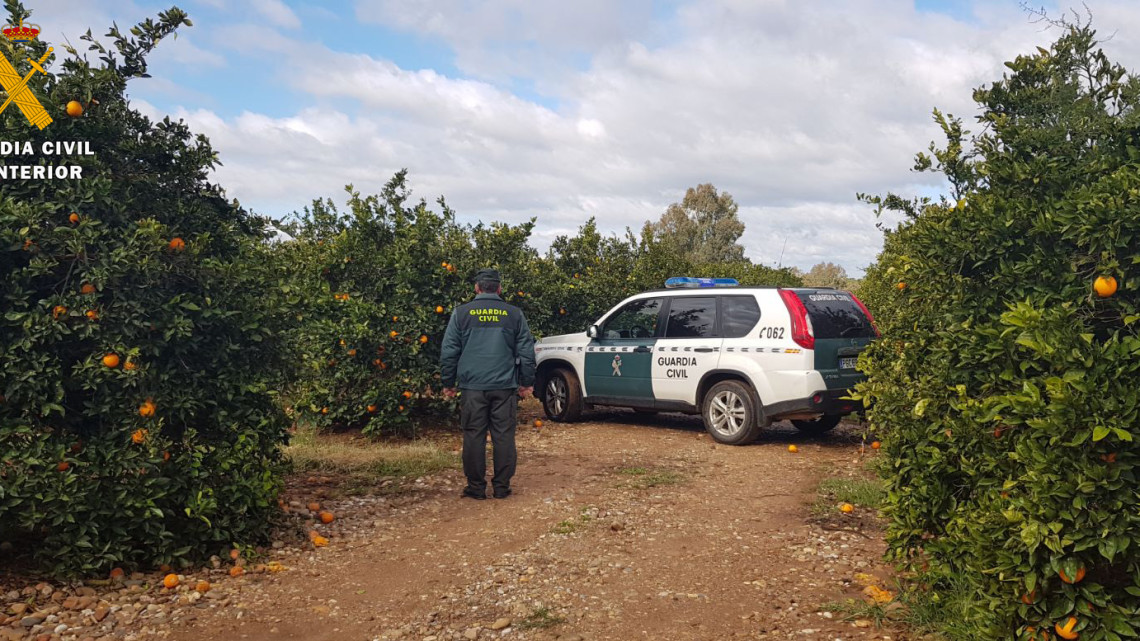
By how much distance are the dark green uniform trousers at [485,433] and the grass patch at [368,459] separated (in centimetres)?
94

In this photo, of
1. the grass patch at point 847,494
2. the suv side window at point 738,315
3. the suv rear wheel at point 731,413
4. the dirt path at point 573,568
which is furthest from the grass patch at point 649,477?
the suv side window at point 738,315

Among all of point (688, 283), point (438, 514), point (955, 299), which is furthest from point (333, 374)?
point (955, 299)

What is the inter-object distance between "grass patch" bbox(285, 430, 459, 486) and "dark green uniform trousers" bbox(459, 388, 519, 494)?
938 mm

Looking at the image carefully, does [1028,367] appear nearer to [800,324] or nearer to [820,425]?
[800,324]

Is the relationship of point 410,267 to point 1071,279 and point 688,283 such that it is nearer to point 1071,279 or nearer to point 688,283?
point 688,283

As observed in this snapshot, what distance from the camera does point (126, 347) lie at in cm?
504

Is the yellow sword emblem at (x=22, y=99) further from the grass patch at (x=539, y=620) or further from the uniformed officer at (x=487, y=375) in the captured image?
the grass patch at (x=539, y=620)

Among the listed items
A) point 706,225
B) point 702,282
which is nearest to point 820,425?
point 702,282

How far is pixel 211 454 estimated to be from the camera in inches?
211

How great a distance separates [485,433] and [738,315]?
375 cm

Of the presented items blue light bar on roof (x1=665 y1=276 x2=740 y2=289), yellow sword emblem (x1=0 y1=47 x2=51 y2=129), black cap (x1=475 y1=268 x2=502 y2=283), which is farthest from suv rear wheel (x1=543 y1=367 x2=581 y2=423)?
yellow sword emblem (x1=0 y1=47 x2=51 y2=129)

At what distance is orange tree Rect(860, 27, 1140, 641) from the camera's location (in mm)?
3240

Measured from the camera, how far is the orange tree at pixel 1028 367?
324cm

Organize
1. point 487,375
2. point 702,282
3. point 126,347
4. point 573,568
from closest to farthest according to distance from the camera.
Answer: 1. point 126,347
2. point 573,568
3. point 487,375
4. point 702,282
